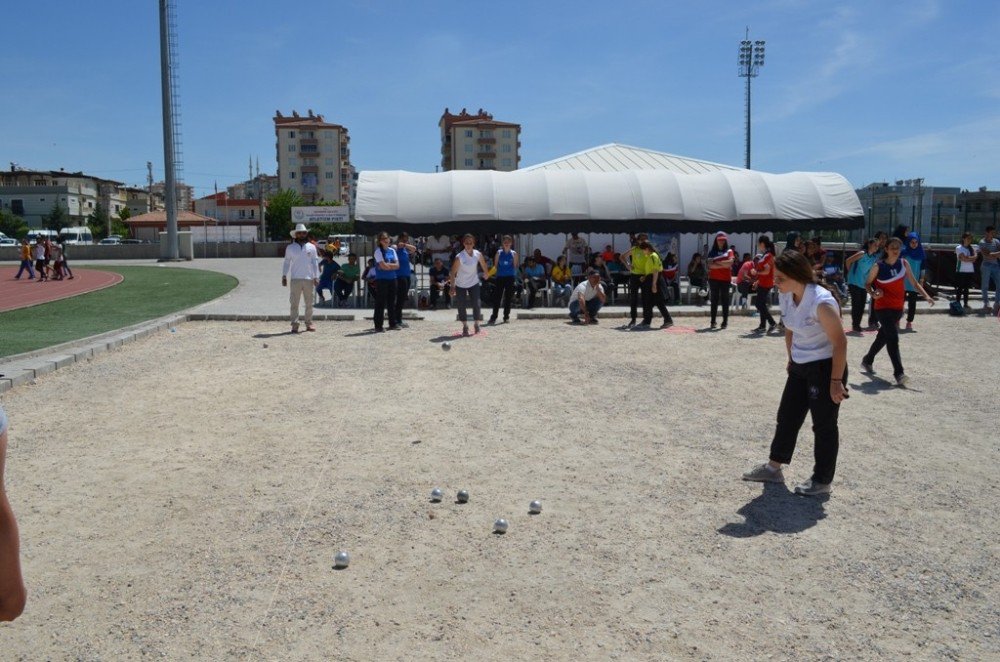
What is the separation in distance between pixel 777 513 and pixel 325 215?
71.8ft

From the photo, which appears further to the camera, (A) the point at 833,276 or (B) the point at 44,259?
(B) the point at 44,259

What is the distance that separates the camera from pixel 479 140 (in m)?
118

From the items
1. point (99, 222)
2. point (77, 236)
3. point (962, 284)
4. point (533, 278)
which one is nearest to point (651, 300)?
point (533, 278)

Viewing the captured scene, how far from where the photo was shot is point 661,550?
473 centimetres

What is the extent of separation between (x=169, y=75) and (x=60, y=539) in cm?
4436

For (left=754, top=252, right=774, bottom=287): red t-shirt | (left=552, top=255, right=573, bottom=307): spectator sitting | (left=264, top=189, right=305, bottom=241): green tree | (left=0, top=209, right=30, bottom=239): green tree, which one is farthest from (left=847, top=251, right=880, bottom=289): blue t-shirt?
(left=0, top=209, right=30, bottom=239): green tree

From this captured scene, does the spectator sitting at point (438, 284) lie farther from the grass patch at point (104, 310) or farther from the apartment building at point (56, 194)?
the apartment building at point (56, 194)

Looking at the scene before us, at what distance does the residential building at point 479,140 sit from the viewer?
118 metres

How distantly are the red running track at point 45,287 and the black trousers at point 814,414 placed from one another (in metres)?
18.6

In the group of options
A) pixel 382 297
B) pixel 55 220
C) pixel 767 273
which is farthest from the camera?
Result: pixel 55 220

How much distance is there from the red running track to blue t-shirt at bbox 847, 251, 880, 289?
18.2 metres

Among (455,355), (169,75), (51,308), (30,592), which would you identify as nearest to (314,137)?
(169,75)

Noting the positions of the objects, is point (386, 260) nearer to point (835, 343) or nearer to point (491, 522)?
point (491, 522)

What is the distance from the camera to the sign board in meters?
24.6
